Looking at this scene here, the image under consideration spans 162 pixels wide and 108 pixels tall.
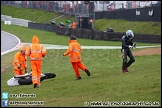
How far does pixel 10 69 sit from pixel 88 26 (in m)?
27.0

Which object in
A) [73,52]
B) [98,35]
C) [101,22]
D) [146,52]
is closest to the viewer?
[73,52]

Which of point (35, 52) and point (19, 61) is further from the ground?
point (35, 52)

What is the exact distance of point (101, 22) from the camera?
5412cm

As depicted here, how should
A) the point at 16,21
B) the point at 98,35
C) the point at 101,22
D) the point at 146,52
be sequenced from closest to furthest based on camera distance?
the point at 146,52, the point at 98,35, the point at 101,22, the point at 16,21

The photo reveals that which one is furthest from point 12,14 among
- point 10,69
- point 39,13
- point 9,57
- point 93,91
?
point 93,91

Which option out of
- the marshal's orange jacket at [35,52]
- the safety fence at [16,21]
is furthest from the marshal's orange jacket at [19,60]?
the safety fence at [16,21]

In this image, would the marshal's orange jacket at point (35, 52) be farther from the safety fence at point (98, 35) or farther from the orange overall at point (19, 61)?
the safety fence at point (98, 35)

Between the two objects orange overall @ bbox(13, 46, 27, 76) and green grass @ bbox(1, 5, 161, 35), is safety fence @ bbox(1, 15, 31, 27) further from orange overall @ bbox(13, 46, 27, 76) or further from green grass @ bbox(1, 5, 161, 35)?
orange overall @ bbox(13, 46, 27, 76)

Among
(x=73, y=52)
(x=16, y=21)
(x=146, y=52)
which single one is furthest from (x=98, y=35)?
(x=16, y=21)

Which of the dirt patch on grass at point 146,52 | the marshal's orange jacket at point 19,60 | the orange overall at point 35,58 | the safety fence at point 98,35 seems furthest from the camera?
the safety fence at point 98,35

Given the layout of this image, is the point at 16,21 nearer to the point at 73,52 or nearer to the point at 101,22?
the point at 101,22

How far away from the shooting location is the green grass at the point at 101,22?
1719 inches

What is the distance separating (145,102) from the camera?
406 inches

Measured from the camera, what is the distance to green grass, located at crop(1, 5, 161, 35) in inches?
1719
